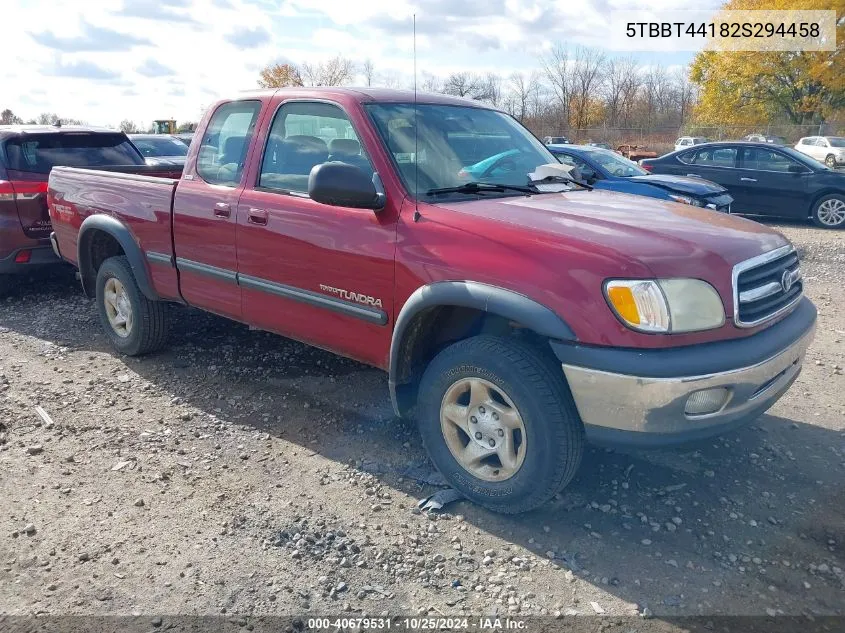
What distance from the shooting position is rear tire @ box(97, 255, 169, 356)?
5375 millimetres

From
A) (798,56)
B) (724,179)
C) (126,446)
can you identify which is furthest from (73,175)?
(798,56)

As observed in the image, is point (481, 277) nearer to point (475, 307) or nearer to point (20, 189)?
point (475, 307)

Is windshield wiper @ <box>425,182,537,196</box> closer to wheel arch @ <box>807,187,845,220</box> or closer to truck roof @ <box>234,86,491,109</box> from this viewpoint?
truck roof @ <box>234,86,491,109</box>

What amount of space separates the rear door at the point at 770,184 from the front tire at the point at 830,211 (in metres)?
0.19

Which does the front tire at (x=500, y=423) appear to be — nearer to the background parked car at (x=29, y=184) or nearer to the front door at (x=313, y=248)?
the front door at (x=313, y=248)

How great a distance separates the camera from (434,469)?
153 inches

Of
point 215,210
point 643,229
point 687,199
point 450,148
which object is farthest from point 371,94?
point 687,199

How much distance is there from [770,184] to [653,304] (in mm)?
10947

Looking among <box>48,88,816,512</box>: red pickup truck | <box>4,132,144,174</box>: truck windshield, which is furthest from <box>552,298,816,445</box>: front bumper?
<box>4,132,144,174</box>: truck windshield

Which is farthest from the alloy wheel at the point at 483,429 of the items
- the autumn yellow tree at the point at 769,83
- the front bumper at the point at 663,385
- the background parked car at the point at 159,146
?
the autumn yellow tree at the point at 769,83

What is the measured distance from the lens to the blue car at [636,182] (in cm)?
916

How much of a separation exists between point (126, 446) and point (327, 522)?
1.51 meters

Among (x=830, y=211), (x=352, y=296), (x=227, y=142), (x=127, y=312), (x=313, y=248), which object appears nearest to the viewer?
(x=352, y=296)

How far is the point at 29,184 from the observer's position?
691 cm
